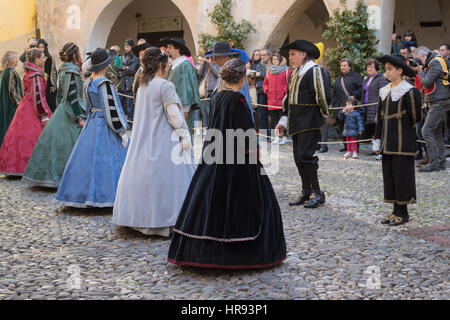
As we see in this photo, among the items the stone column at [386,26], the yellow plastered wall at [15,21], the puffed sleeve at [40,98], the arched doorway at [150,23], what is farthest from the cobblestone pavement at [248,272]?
the yellow plastered wall at [15,21]

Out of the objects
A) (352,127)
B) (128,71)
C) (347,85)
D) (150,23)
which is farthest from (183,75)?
(150,23)

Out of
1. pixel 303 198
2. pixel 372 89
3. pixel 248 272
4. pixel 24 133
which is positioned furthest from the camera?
pixel 372 89

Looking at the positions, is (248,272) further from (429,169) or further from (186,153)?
(429,169)

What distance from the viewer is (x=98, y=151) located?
5566 mm

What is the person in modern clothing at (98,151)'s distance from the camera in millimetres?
5527

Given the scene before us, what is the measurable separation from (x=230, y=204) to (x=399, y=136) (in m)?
2.14

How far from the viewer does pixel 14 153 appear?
7.48 meters

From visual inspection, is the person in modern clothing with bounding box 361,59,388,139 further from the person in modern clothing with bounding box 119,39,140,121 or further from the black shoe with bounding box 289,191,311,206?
the person in modern clothing with bounding box 119,39,140,121

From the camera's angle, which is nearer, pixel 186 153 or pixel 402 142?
pixel 186 153

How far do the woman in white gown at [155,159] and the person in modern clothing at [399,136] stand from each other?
1.90 metres

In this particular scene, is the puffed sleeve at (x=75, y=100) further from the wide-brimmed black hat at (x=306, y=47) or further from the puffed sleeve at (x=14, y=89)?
the wide-brimmed black hat at (x=306, y=47)

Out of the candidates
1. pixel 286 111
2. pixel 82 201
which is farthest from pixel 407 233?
pixel 82 201

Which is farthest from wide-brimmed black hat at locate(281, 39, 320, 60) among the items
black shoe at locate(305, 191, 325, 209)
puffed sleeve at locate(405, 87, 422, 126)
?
black shoe at locate(305, 191, 325, 209)

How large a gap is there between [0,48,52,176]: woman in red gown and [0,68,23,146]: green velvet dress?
65 centimetres
